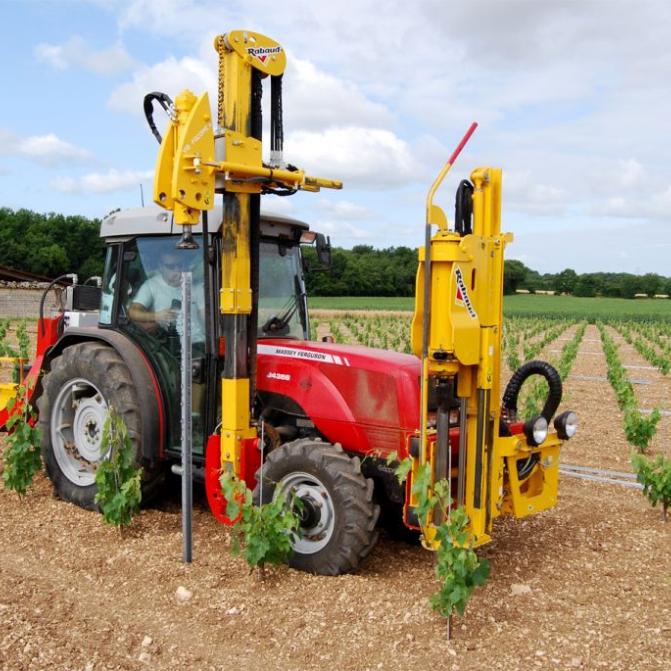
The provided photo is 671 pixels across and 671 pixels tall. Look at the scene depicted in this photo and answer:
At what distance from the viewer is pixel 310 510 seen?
4.64 metres

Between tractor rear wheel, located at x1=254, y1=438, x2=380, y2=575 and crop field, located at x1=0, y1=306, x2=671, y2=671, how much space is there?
0.13 meters

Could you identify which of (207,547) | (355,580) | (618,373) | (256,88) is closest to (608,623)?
(355,580)

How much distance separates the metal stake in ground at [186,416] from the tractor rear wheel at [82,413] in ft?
2.55

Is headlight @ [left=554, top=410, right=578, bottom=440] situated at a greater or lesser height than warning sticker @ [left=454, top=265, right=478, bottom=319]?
lesser

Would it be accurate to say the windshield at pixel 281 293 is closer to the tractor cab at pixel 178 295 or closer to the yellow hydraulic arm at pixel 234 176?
the tractor cab at pixel 178 295

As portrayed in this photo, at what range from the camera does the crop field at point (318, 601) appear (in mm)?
3713

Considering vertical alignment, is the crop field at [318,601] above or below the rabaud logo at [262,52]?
below

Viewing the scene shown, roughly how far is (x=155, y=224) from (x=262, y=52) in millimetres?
1533

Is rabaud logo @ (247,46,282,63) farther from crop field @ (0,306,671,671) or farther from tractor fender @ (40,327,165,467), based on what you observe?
crop field @ (0,306,671,671)

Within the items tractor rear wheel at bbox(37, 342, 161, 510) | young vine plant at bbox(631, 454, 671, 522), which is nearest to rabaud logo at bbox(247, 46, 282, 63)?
tractor rear wheel at bbox(37, 342, 161, 510)

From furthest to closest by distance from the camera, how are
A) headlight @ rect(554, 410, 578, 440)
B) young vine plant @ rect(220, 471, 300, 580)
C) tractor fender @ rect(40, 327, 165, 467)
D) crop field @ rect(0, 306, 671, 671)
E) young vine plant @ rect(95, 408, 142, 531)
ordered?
tractor fender @ rect(40, 327, 165, 467), young vine plant @ rect(95, 408, 142, 531), headlight @ rect(554, 410, 578, 440), young vine plant @ rect(220, 471, 300, 580), crop field @ rect(0, 306, 671, 671)

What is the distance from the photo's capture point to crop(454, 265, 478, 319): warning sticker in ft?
13.3

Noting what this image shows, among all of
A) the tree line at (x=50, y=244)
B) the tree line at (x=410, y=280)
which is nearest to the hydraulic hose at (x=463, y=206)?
the tree line at (x=410, y=280)

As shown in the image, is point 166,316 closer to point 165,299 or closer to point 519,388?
point 165,299
